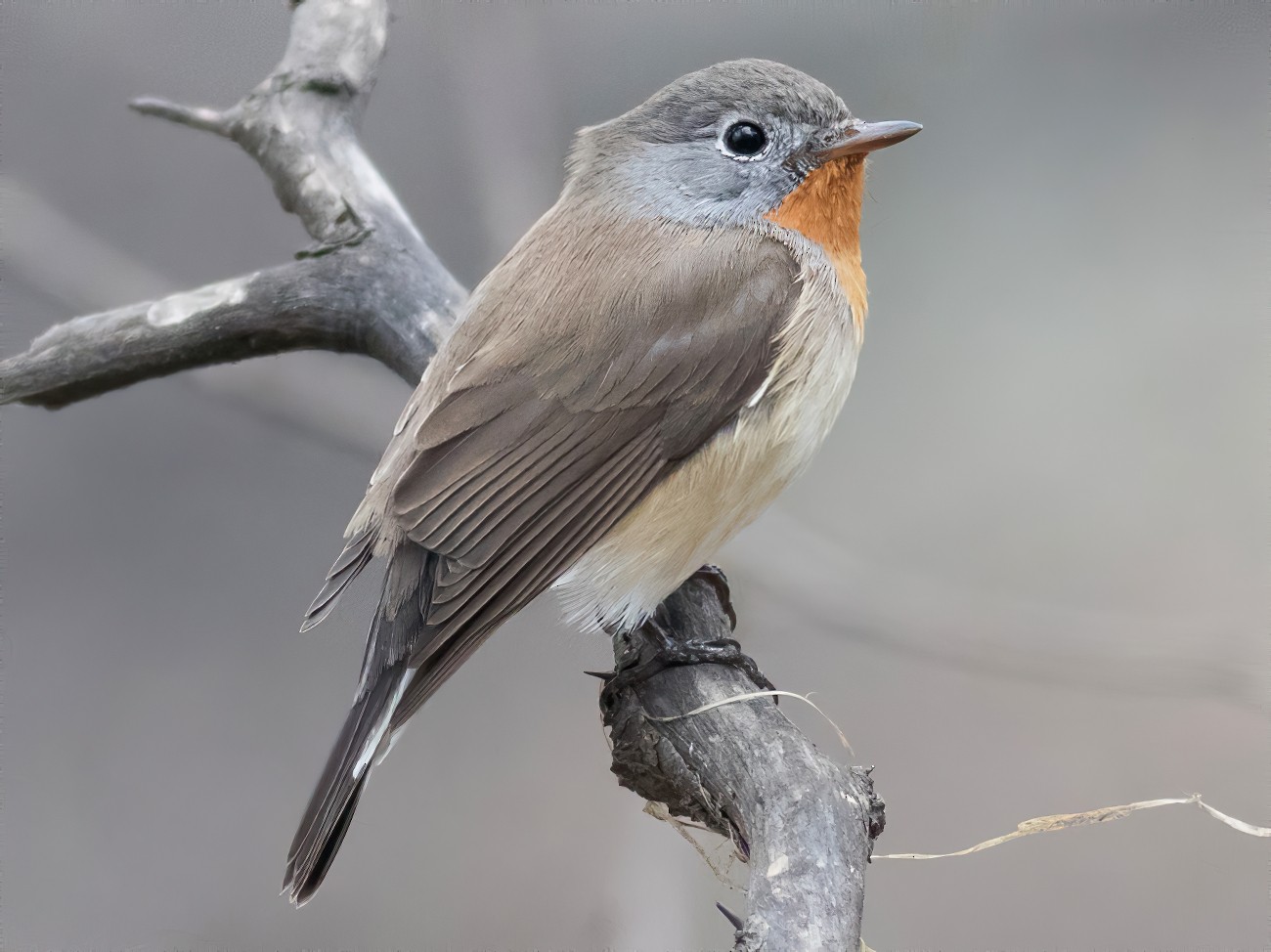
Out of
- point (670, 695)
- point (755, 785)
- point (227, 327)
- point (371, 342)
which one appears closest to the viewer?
point (755, 785)

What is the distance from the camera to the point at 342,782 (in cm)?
202

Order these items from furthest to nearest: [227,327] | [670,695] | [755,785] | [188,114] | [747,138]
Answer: [188,114] < [227,327] < [747,138] < [670,695] < [755,785]

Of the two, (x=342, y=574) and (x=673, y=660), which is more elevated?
(x=673, y=660)

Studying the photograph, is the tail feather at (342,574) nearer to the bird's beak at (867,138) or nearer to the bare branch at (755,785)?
the bare branch at (755,785)

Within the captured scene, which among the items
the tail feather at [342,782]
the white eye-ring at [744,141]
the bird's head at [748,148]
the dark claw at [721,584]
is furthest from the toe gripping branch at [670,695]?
the white eye-ring at [744,141]

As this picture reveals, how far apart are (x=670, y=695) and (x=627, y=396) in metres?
0.61

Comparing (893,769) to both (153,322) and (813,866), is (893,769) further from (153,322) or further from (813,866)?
(153,322)

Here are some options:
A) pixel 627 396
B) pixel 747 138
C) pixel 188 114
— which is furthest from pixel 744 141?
pixel 188 114

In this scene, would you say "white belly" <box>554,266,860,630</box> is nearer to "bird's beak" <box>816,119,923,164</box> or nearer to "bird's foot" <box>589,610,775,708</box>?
"bird's foot" <box>589,610,775,708</box>

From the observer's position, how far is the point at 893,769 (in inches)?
141

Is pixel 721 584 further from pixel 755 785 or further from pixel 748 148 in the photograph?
pixel 748 148

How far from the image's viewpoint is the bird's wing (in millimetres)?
2096

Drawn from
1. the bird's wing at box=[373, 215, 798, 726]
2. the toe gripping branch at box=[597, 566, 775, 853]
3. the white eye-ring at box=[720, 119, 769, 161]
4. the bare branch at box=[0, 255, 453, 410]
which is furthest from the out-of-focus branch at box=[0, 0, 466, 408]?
the toe gripping branch at box=[597, 566, 775, 853]

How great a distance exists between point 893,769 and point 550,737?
109cm
